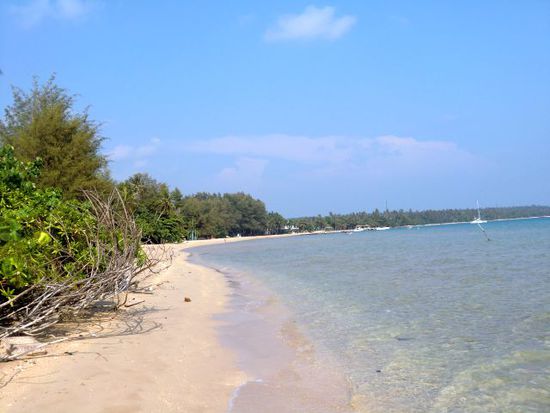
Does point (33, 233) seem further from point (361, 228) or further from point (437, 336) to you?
point (361, 228)

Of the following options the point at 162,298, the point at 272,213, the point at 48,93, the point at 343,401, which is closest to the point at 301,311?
the point at 162,298

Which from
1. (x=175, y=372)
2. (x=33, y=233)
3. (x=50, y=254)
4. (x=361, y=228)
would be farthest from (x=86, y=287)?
(x=361, y=228)

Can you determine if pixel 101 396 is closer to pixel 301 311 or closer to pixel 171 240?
pixel 301 311

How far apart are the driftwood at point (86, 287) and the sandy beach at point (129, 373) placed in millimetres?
501

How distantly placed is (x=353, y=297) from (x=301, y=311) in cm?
253

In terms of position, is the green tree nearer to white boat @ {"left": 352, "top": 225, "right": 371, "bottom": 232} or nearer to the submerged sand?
the submerged sand

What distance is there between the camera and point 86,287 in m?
7.78

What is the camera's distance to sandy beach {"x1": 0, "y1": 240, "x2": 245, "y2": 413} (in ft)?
16.5

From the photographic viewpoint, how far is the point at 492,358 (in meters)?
7.28

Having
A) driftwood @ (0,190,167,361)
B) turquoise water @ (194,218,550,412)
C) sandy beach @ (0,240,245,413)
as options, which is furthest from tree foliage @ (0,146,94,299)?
turquoise water @ (194,218,550,412)

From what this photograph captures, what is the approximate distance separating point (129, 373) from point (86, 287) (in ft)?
7.35

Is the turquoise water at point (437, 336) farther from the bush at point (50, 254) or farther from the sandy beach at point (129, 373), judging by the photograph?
the bush at point (50, 254)

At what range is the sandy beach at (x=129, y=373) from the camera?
16.5 feet

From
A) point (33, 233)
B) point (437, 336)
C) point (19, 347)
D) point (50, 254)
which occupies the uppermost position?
point (33, 233)
